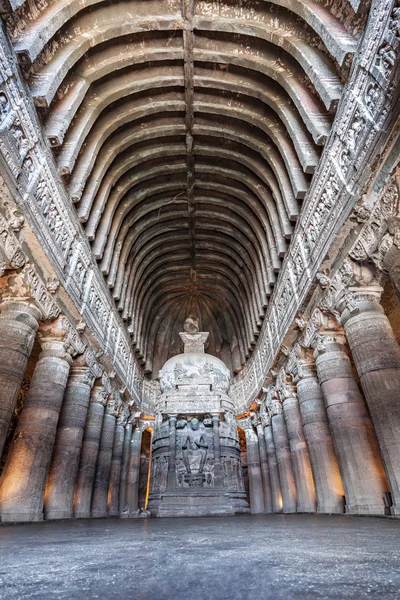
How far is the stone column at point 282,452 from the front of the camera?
12273 millimetres

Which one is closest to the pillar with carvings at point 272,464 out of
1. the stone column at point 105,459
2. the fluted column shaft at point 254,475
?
the fluted column shaft at point 254,475

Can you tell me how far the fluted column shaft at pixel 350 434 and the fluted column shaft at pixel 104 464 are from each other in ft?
26.8

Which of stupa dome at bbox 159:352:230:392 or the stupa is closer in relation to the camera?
the stupa

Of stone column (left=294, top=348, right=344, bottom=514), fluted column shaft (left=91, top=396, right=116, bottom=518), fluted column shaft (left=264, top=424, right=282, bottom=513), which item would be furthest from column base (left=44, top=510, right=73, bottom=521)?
fluted column shaft (left=264, top=424, right=282, bottom=513)

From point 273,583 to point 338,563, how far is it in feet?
1.97

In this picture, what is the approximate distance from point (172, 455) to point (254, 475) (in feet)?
21.9

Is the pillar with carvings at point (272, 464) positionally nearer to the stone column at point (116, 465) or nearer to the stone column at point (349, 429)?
the stone column at point (116, 465)

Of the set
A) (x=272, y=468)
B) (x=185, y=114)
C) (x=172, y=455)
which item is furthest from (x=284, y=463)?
(x=185, y=114)

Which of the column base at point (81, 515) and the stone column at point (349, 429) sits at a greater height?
the stone column at point (349, 429)

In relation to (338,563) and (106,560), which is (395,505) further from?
(106,560)

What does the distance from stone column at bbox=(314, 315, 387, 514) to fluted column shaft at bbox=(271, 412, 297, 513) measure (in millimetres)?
4894

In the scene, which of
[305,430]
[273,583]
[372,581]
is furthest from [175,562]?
[305,430]

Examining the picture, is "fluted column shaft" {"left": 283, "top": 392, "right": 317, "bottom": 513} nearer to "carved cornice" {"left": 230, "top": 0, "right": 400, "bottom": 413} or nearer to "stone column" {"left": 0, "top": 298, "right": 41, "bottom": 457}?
"carved cornice" {"left": 230, "top": 0, "right": 400, "bottom": 413}

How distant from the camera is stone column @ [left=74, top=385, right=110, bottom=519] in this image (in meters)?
10.5
